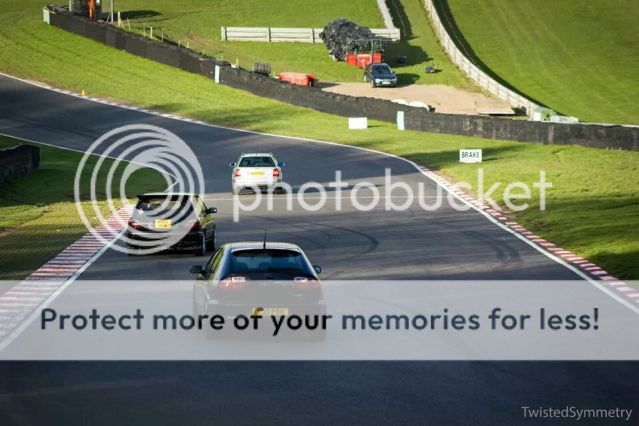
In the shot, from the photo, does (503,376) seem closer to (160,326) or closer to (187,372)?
(187,372)

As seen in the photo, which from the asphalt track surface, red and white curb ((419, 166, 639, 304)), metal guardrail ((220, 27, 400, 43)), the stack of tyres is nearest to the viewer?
the asphalt track surface

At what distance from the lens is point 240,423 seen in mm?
13180

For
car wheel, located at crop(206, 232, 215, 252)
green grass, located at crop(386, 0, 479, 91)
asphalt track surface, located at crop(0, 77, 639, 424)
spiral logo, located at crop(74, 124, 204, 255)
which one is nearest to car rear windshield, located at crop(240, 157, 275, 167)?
spiral logo, located at crop(74, 124, 204, 255)

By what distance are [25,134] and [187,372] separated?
52.5 m

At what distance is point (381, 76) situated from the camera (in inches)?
3317

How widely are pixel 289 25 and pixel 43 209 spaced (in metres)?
62.9

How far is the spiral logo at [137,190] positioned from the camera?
29.9 m

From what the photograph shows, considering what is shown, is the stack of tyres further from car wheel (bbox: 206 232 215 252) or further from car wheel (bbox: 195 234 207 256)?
car wheel (bbox: 195 234 207 256)

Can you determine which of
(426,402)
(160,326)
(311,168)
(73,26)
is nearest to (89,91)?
(73,26)

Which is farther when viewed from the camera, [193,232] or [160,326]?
[193,232]

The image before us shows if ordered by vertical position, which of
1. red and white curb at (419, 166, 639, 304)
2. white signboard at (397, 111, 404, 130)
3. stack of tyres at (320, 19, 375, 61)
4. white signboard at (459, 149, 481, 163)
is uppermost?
stack of tyres at (320, 19, 375, 61)

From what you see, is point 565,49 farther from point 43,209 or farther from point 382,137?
point 43,209

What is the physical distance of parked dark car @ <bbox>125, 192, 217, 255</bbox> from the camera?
2977cm

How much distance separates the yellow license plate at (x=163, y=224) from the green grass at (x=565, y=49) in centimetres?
4781
